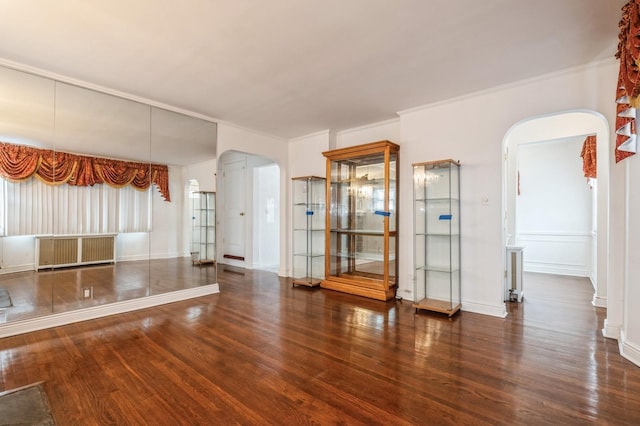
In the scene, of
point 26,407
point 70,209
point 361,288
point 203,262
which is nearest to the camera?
point 26,407

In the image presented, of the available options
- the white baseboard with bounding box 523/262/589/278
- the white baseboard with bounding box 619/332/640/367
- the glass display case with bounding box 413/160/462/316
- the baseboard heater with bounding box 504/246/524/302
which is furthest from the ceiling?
the white baseboard with bounding box 523/262/589/278

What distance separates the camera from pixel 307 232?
17.6 feet

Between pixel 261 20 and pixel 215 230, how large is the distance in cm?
339

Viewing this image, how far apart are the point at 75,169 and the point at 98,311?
5.58 ft

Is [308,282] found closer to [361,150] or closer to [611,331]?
[361,150]

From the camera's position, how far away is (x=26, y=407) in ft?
5.82

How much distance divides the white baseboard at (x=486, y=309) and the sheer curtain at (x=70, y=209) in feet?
14.3

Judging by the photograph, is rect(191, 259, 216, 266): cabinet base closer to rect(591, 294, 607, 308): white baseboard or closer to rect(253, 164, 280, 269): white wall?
rect(253, 164, 280, 269): white wall

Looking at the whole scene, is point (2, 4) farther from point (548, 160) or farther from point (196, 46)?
point (548, 160)

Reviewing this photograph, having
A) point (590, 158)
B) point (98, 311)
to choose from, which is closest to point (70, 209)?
point (98, 311)

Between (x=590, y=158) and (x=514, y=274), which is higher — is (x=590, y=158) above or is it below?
above

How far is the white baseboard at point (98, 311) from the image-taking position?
2.92m

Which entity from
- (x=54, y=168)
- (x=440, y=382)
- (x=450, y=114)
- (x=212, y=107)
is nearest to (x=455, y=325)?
(x=440, y=382)

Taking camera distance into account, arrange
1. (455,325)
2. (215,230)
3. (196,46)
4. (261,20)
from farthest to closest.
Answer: (215,230) < (455,325) < (196,46) < (261,20)
